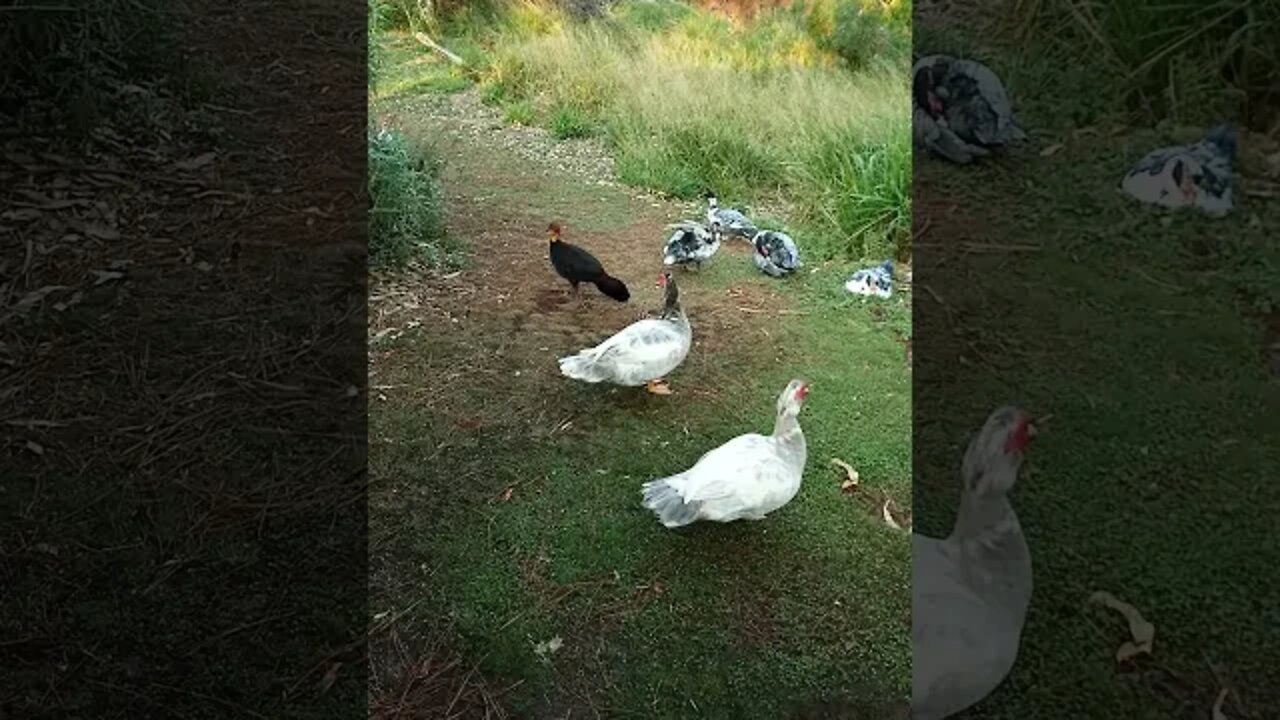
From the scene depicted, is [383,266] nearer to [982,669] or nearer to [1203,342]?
[982,669]

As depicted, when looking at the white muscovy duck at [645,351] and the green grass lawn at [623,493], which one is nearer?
the green grass lawn at [623,493]

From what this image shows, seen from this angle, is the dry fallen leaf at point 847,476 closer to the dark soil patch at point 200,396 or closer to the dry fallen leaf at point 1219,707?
the dry fallen leaf at point 1219,707

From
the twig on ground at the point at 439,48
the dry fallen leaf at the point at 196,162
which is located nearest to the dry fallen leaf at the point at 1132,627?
the twig on ground at the point at 439,48

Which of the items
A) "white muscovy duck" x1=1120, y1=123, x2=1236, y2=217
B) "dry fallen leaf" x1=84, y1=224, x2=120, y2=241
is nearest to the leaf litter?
"white muscovy duck" x1=1120, y1=123, x2=1236, y2=217

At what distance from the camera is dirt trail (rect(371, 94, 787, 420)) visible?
1372mm

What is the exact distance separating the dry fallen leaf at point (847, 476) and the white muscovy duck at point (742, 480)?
0.06 m

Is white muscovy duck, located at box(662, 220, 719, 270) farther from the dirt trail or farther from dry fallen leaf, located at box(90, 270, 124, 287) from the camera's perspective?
dry fallen leaf, located at box(90, 270, 124, 287)

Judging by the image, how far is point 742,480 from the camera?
1193 mm

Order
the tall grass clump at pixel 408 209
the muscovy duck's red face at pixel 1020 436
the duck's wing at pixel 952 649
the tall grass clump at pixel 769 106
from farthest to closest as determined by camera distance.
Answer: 1. the tall grass clump at pixel 408 209
2. the tall grass clump at pixel 769 106
3. the muscovy duck's red face at pixel 1020 436
4. the duck's wing at pixel 952 649

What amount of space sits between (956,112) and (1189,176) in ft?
1.02

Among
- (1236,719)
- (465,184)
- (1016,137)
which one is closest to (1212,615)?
(1236,719)

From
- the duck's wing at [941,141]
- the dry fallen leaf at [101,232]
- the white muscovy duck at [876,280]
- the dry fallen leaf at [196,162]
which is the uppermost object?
the duck's wing at [941,141]

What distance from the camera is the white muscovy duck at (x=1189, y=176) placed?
1.42 meters

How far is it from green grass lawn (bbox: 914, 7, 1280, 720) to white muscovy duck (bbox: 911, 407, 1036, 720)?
0.11ft
